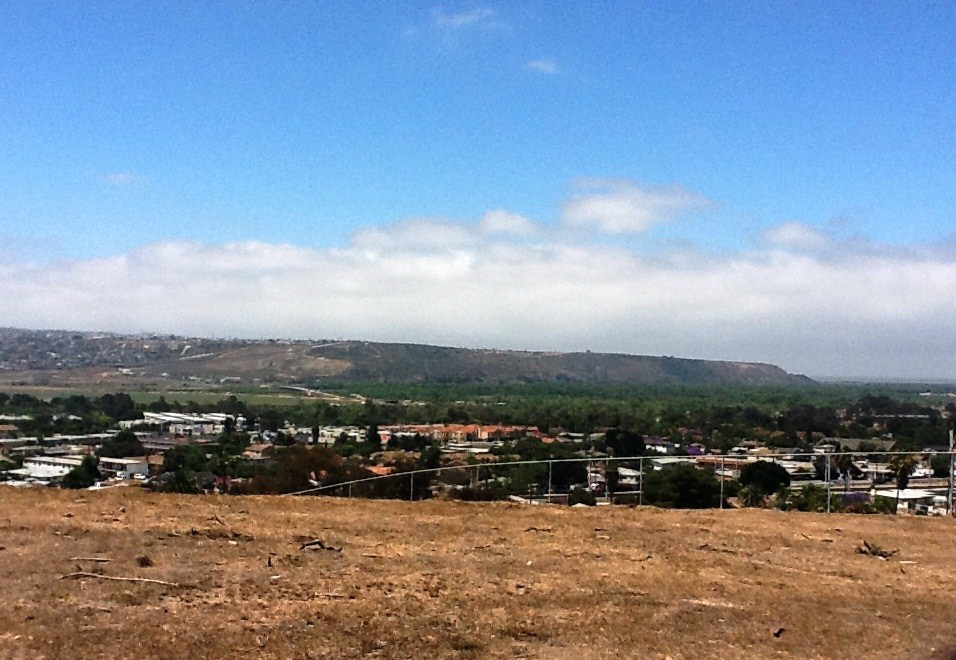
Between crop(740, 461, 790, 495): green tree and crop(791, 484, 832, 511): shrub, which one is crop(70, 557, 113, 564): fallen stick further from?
crop(740, 461, 790, 495): green tree

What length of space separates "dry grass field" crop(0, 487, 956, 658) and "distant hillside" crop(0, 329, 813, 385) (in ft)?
272

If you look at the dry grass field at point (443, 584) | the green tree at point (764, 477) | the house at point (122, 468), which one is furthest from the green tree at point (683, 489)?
the house at point (122, 468)

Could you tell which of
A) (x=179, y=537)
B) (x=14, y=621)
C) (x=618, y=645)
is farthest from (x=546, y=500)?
(x=14, y=621)

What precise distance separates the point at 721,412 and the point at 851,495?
63.2 metres

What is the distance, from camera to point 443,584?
28.6 feet

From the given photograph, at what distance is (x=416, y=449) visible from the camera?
4453 centimetres

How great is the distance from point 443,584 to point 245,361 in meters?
135

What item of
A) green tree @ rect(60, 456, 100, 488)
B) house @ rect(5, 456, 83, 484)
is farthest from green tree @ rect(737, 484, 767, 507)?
house @ rect(5, 456, 83, 484)

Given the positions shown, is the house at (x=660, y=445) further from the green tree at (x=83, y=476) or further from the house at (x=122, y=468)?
the green tree at (x=83, y=476)

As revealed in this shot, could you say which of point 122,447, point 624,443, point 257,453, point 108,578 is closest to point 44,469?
point 122,447

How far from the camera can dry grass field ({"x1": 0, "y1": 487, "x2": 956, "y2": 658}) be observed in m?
6.95

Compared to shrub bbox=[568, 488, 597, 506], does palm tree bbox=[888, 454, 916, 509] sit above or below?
above

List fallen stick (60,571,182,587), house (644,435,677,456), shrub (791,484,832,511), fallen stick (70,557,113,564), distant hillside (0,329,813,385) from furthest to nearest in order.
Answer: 1. distant hillside (0,329,813,385)
2. house (644,435,677,456)
3. shrub (791,484,832,511)
4. fallen stick (70,557,113,564)
5. fallen stick (60,571,182,587)

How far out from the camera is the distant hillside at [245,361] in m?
104
